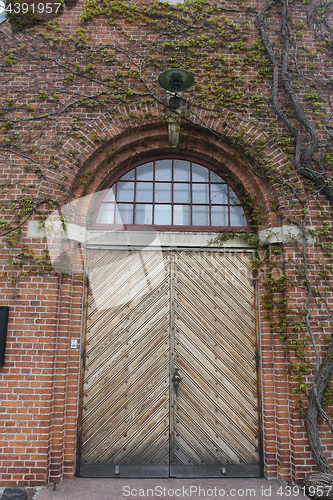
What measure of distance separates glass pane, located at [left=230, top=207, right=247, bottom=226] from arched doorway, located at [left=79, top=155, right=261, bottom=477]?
2 centimetres

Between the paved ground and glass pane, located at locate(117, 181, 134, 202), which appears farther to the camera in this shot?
glass pane, located at locate(117, 181, 134, 202)

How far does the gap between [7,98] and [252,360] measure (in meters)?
5.07

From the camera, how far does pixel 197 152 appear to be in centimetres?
498

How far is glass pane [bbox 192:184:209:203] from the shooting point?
4.98m

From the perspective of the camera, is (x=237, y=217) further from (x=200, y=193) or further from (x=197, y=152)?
(x=197, y=152)

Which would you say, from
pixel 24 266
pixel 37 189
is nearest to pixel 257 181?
pixel 37 189

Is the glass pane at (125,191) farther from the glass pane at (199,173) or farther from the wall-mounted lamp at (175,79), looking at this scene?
the wall-mounted lamp at (175,79)

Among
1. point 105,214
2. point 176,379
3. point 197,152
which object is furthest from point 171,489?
point 197,152

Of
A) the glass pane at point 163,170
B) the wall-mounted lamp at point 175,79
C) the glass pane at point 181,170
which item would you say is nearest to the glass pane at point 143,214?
the glass pane at point 163,170

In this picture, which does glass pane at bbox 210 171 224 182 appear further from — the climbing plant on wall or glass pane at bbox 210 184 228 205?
the climbing plant on wall

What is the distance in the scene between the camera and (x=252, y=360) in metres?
4.48

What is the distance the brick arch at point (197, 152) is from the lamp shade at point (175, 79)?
20.6 inches

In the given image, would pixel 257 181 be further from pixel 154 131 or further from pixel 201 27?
pixel 201 27

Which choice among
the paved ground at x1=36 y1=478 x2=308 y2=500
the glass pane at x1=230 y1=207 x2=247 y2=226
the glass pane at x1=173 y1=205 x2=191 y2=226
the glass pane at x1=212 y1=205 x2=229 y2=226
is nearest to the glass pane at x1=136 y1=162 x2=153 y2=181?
A: the glass pane at x1=173 y1=205 x2=191 y2=226
